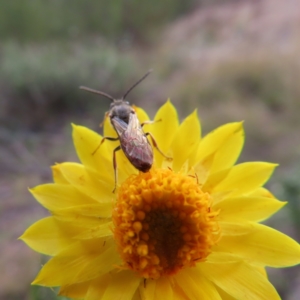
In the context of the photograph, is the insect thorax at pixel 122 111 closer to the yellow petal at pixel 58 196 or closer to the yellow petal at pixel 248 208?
the yellow petal at pixel 58 196

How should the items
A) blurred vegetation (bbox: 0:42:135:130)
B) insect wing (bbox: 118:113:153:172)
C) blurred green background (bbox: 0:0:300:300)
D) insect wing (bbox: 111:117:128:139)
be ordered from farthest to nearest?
blurred vegetation (bbox: 0:42:135:130) < blurred green background (bbox: 0:0:300:300) < insect wing (bbox: 111:117:128:139) < insect wing (bbox: 118:113:153:172)

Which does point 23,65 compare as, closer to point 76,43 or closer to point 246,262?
point 76,43

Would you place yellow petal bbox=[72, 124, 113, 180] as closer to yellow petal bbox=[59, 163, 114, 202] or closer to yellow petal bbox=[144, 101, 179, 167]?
yellow petal bbox=[59, 163, 114, 202]

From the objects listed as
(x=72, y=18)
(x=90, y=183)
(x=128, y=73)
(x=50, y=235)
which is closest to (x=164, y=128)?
(x=90, y=183)

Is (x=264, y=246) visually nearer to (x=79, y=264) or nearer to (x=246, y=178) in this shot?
(x=246, y=178)

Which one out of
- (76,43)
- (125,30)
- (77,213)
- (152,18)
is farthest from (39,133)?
(77,213)

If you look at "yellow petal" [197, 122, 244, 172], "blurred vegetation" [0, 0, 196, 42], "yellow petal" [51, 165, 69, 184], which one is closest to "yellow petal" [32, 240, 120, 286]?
"yellow petal" [51, 165, 69, 184]
